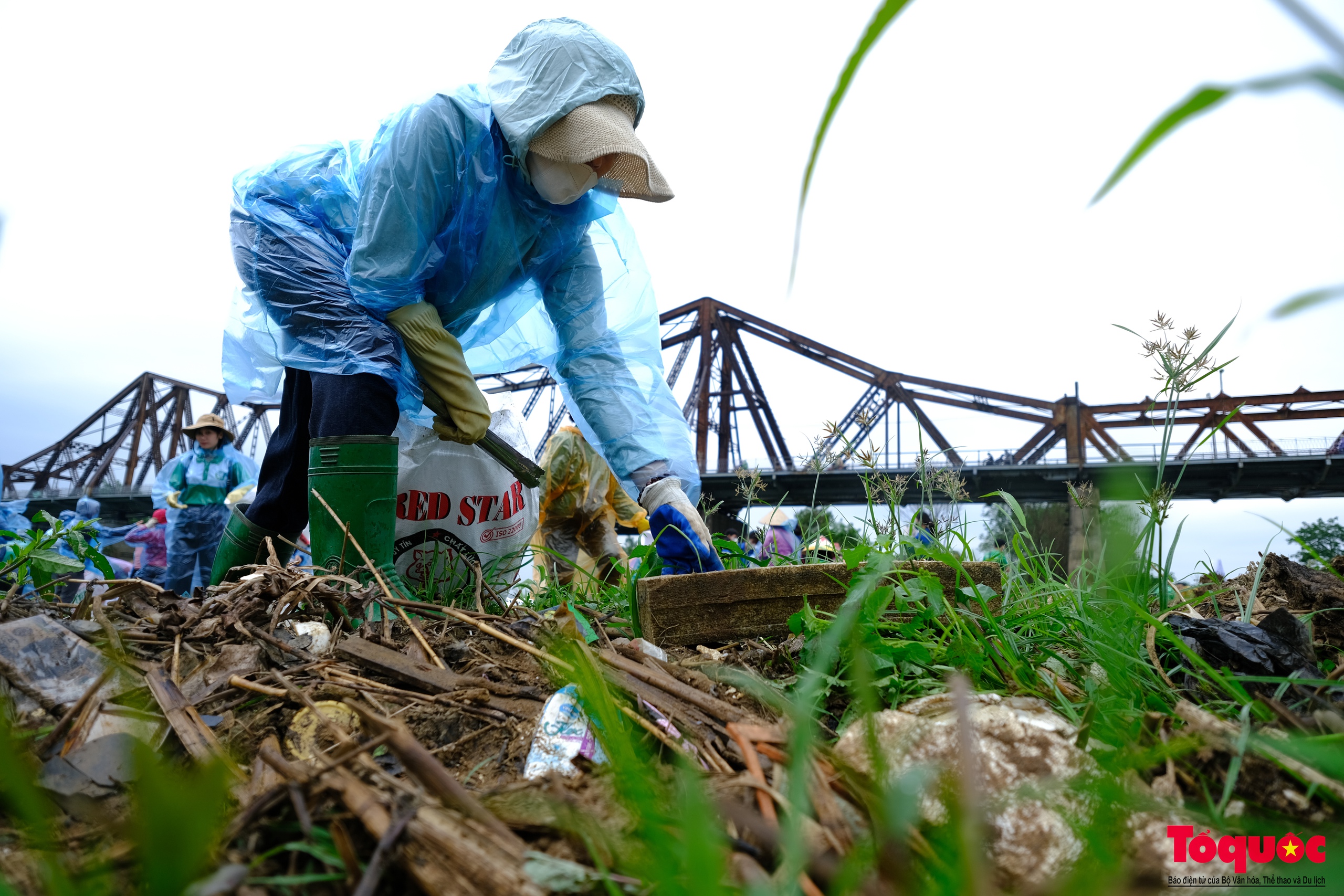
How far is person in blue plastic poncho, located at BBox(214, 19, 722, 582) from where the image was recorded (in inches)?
79.4

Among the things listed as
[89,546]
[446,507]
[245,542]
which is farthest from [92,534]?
[446,507]

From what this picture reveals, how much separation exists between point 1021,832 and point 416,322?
1.99 meters

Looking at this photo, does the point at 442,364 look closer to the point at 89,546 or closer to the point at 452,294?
the point at 452,294

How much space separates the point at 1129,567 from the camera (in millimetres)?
1190

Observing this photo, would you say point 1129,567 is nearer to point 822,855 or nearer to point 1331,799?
point 1331,799

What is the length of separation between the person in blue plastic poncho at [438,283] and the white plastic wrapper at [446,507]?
161mm

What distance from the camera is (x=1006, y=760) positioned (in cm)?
66

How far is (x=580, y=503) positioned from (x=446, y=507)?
2536mm

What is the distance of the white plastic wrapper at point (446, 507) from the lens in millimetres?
2375

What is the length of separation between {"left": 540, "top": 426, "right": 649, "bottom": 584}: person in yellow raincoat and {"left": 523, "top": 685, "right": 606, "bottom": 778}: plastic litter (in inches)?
148

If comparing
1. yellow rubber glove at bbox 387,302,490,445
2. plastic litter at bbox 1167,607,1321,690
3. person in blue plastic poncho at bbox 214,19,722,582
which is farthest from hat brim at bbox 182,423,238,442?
plastic litter at bbox 1167,607,1321,690

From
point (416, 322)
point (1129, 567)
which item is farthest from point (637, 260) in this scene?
point (1129, 567)

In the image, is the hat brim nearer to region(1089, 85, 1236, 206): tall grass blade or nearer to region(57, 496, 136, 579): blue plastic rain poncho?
region(57, 496, 136, 579): blue plastic rain poncho

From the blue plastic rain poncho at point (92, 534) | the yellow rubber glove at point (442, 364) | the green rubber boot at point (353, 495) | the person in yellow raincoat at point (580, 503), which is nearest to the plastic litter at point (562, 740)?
the blue plastic rain poncho at point (92, 534)
